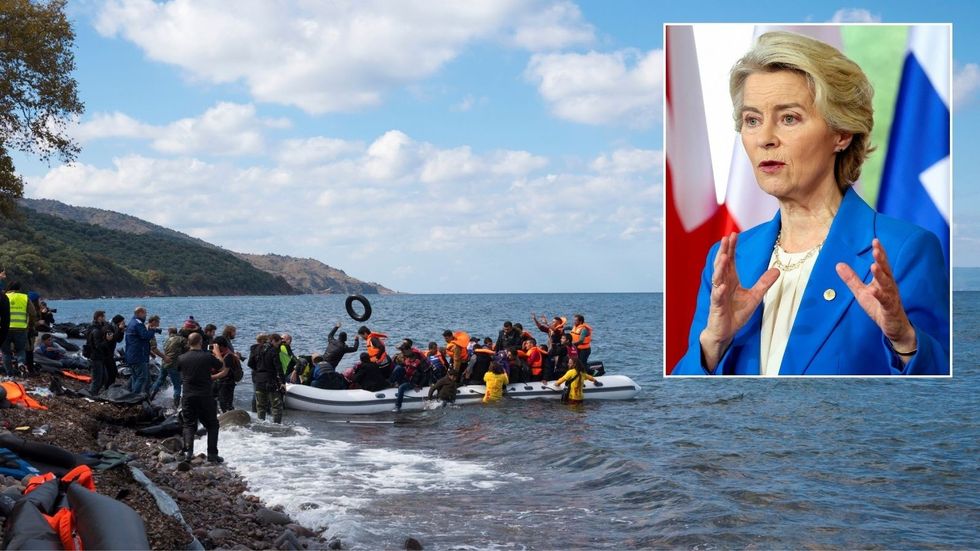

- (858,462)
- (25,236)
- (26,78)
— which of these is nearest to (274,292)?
(25,236)

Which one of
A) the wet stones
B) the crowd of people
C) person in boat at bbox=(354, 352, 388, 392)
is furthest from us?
person in boat at bbox=(354, 352, 388, 392)

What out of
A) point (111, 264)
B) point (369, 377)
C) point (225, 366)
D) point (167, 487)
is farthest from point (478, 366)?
point (111, 264)

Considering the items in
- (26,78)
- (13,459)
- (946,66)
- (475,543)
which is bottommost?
(475,543)

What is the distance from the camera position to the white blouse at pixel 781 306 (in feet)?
14.4

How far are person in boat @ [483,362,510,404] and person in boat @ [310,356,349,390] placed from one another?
3.27m

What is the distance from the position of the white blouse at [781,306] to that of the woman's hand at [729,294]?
5cm

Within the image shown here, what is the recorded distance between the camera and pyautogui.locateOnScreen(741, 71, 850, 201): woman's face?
4215 millimetres

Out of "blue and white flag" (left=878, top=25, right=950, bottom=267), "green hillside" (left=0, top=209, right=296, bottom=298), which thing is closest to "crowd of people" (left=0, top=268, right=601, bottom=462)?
"blue and white flag" (left=878, top=25, right=950, bottom=267)

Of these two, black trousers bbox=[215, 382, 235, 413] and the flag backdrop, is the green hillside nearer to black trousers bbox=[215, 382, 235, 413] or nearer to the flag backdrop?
black trousers bbox=[215, 382, 235, 413]

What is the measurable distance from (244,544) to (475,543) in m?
2.41

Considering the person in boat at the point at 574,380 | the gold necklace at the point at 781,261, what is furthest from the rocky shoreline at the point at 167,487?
the person in boat at the point at 574,380

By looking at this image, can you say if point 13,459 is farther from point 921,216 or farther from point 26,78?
point 26,78

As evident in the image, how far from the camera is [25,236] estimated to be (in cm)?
8694

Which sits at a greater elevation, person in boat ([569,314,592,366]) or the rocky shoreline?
person in boat ([569,314,592,366])
